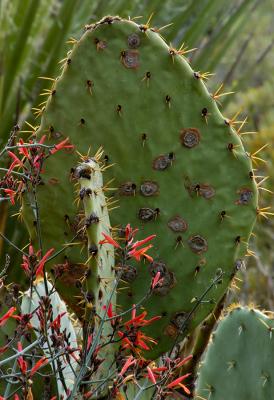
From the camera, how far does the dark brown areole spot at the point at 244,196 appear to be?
1.88 metres

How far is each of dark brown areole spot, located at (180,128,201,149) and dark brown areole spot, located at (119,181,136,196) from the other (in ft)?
0.47

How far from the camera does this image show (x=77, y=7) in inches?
147

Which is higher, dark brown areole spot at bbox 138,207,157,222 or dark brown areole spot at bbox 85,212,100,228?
dark brown areole spot at bbox 85,212,100,228

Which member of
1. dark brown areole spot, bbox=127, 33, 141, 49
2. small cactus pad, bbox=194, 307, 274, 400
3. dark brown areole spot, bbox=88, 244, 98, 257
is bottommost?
small cactus pad, bbox=194, 307, 274, 400

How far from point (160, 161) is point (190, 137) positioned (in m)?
0.08

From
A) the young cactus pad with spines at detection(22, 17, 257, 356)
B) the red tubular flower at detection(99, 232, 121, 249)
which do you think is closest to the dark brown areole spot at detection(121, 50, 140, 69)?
the young cactus pad with spines at detection(22, 17, 257, 356)

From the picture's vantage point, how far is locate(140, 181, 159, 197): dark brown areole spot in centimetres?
186

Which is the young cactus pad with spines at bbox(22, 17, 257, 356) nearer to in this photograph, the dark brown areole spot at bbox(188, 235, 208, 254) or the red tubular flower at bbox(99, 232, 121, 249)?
the dark brown areole spot at bbox(188, 235, 208, 254)

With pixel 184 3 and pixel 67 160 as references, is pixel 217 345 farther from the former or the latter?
pixel 184 3

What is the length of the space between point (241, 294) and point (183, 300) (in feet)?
11.3

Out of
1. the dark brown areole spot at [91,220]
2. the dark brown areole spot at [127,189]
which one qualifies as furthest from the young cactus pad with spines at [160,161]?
the dark brown areole spot at [91,220]

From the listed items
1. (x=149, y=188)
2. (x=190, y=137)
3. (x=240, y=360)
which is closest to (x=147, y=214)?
(x=149, y=188)

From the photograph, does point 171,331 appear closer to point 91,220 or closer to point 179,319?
point 179,319

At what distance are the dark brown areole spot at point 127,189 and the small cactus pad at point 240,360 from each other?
1.39 feet
